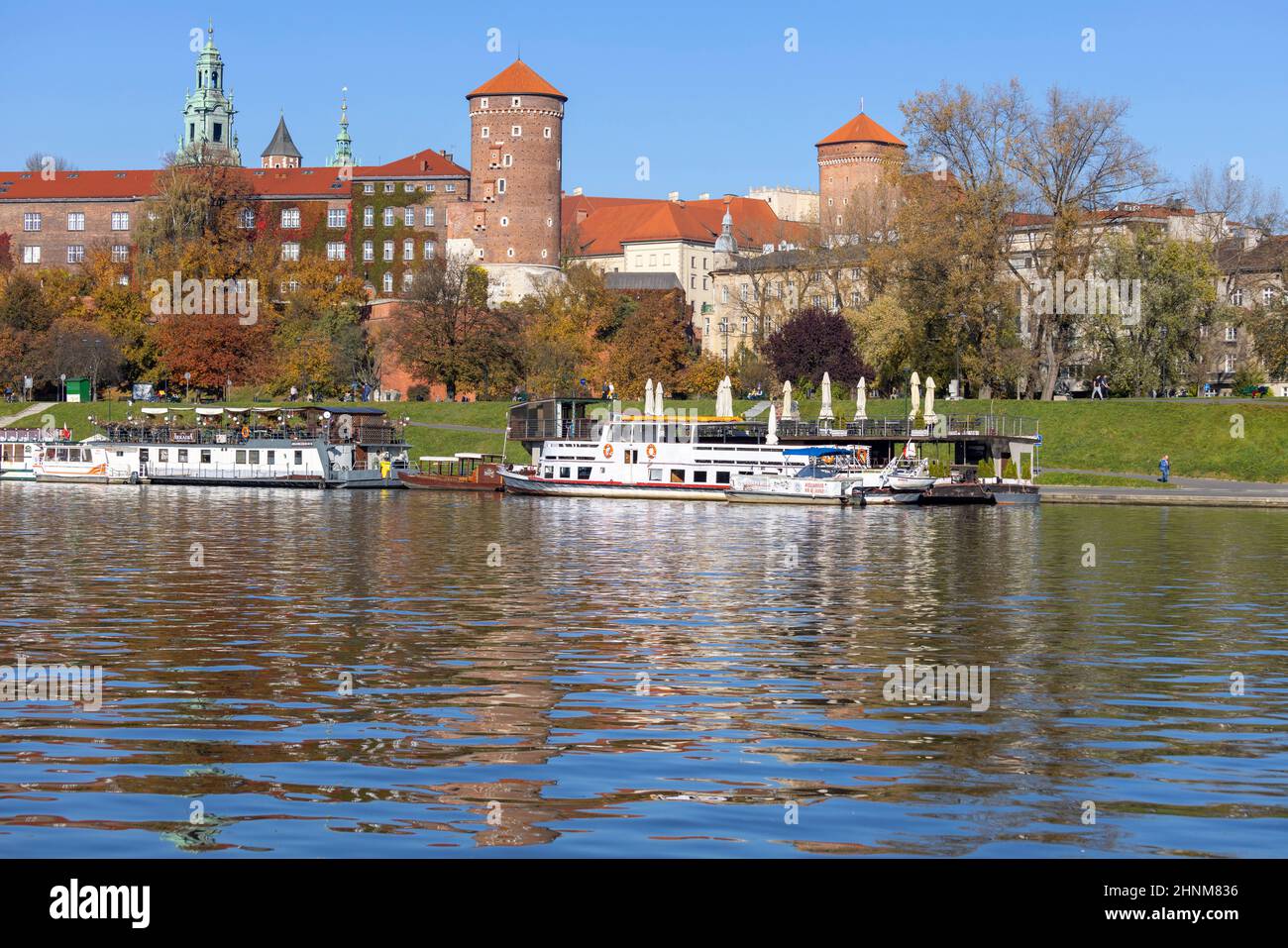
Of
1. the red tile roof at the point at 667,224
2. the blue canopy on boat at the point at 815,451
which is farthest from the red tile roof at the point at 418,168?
the blue canopy on boat at the point at 815,451

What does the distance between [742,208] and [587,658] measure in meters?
169

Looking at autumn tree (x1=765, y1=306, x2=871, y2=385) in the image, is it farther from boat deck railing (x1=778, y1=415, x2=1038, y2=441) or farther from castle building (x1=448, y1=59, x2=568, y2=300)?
castle building (x1=448, y1=59, x2=568, y2=300)

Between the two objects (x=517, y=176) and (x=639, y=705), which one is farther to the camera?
(x=517, y=176)

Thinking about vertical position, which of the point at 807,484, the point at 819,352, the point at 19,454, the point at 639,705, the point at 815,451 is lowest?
the point at 639,705

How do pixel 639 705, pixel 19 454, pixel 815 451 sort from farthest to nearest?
pixel 19 454 < pixel 815 451 < pixel 639 705

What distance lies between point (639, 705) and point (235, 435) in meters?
70.8

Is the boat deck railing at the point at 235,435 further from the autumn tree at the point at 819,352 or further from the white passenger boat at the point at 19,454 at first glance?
the autumn tree at the point at 819,352

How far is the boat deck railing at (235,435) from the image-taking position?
281 feet

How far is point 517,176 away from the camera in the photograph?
141m

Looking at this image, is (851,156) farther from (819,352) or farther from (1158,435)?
(1158,435)

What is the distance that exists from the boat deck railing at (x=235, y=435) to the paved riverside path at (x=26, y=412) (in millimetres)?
Answer: 19653

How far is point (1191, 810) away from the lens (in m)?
14.2

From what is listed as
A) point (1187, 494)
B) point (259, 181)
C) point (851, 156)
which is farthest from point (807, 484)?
point (851, 156)

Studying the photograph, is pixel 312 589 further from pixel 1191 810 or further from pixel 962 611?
pixel 1191 810
